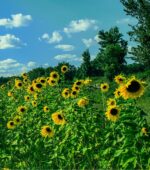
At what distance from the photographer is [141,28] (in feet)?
159

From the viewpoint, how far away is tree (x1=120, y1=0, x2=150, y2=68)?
47.4 metres

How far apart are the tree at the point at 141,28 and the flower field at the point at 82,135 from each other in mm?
35741

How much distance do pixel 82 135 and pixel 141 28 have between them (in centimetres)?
3999

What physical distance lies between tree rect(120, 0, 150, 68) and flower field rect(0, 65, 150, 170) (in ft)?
117

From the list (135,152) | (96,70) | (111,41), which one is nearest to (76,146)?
(135,152)

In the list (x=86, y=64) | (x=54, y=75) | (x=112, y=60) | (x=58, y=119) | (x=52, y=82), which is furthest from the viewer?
(x=86, y=64)

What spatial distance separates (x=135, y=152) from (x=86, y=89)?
556 cm

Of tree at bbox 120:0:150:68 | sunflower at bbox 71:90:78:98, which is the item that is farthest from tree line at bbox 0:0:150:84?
sunflower at bbox 71:90:78:98

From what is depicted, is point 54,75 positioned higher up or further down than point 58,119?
higher up

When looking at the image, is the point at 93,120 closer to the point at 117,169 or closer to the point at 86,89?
the point at 117,169

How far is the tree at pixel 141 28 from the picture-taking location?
47375 millimetres

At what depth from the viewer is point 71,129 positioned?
31.3 ft

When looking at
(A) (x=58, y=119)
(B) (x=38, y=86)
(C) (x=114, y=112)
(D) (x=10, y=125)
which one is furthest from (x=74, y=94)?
(C) (x=114, y=112)

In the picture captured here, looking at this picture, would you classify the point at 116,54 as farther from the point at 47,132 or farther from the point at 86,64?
the point at 47,132
